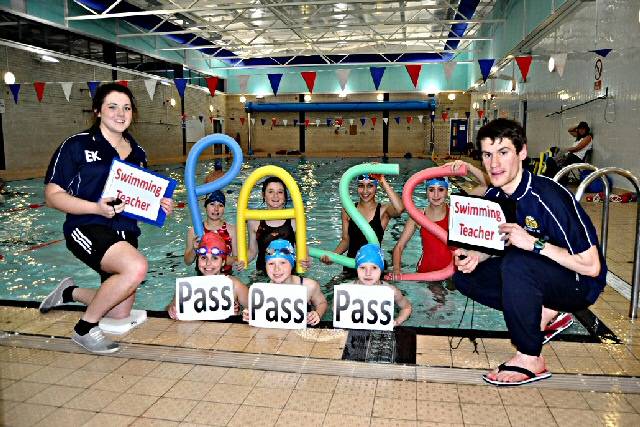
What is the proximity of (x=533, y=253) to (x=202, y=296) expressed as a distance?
2.16 metres

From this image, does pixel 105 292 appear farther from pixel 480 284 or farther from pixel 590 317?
pixel 590 317

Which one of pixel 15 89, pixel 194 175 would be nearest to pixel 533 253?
pixel 194 175

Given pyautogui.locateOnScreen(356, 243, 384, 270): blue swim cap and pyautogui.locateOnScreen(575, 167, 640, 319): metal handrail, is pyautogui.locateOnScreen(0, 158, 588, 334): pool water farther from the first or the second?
pyautogui.locateOnScreen(356, 243, 384, 270): blue swim cap

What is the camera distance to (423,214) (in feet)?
13.3

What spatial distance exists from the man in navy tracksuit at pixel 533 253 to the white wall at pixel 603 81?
7.32m

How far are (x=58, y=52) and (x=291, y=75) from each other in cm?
1695

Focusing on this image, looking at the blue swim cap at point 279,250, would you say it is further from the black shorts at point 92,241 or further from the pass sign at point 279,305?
the black shorts at point 92,241

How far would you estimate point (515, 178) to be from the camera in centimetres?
264

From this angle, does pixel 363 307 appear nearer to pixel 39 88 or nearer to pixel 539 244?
pixel 539 244

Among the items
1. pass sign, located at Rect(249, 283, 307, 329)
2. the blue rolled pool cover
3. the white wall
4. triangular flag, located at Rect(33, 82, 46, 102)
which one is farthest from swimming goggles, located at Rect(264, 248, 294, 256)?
the blue rolled pool cover

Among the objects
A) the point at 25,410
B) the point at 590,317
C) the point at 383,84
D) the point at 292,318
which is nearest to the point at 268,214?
the point at 292,318

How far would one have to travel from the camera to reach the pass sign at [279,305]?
11.1 ft

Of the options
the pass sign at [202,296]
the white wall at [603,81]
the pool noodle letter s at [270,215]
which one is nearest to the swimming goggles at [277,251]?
the pass sign at [202,296]

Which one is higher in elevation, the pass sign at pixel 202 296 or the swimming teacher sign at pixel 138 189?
the swimming teacher sign at pixel 138 189
